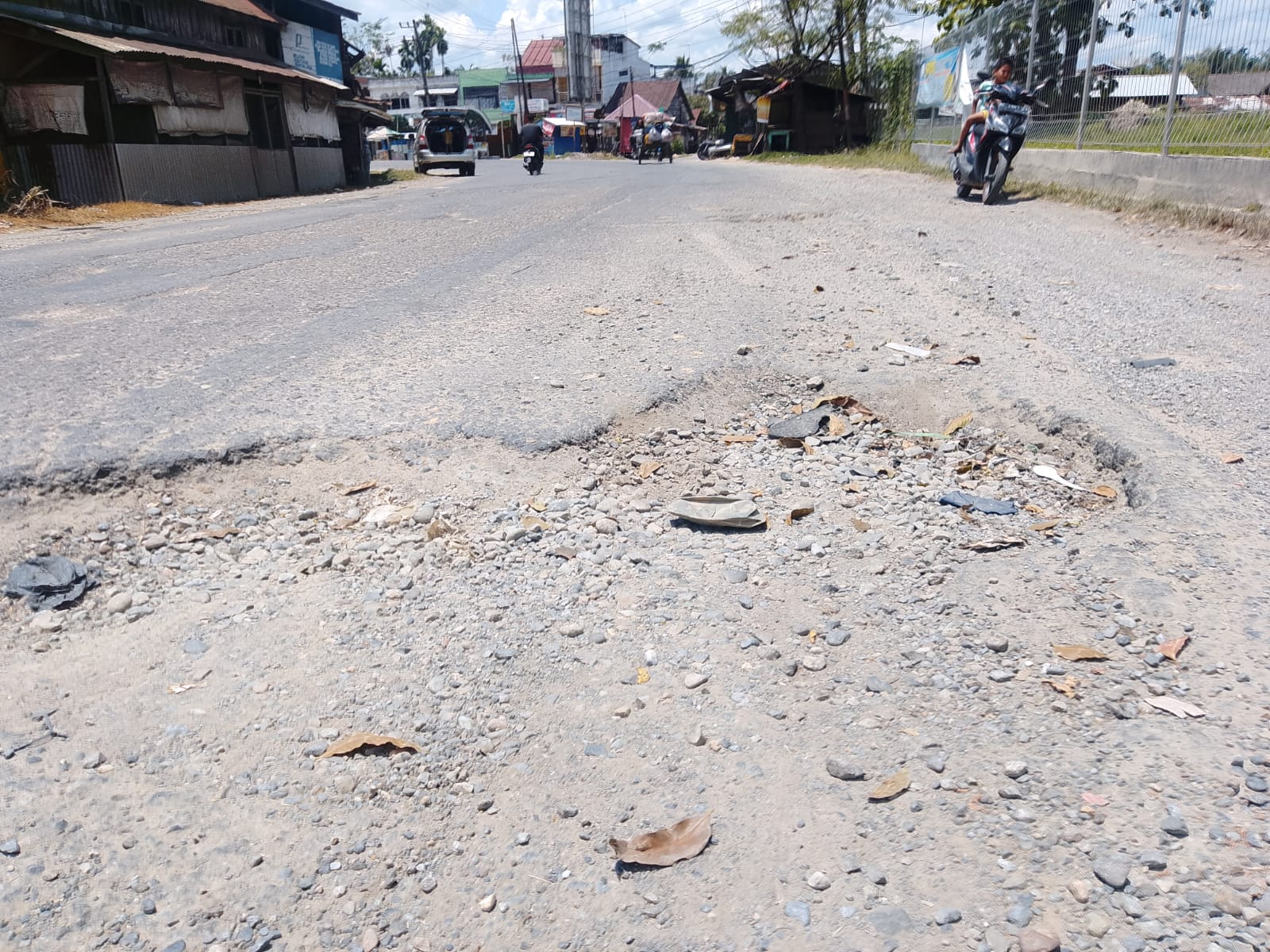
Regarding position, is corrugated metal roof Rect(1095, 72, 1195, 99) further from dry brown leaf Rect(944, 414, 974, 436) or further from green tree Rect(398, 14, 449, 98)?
green tree Rect(398, 14, 449, 98)

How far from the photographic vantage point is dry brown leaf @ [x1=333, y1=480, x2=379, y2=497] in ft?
10.1

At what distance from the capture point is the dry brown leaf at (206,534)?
9.19ft

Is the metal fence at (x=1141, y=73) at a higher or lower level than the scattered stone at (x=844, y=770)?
higher

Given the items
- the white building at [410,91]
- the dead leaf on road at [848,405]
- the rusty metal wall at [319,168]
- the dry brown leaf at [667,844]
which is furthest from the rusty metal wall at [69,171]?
the white building at [410,91]

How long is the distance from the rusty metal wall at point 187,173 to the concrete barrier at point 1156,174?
584 inches

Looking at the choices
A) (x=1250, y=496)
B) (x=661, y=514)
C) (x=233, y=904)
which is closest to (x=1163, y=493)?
(x=1250, y=496)

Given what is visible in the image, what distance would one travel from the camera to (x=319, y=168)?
23.5 meters

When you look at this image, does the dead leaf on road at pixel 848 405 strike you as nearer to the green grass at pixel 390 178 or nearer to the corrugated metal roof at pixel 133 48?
the corrugated metal roof at pixel 133 48

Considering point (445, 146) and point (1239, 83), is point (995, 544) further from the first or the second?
point (445, 146)

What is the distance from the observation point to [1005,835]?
166 centimetres

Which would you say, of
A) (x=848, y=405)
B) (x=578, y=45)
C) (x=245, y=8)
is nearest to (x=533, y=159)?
(x=245, y=8)

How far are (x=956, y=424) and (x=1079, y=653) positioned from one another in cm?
164

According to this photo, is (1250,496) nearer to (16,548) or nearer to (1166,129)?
(16,548)

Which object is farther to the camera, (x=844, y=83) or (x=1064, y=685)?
(x=844, y=83)
